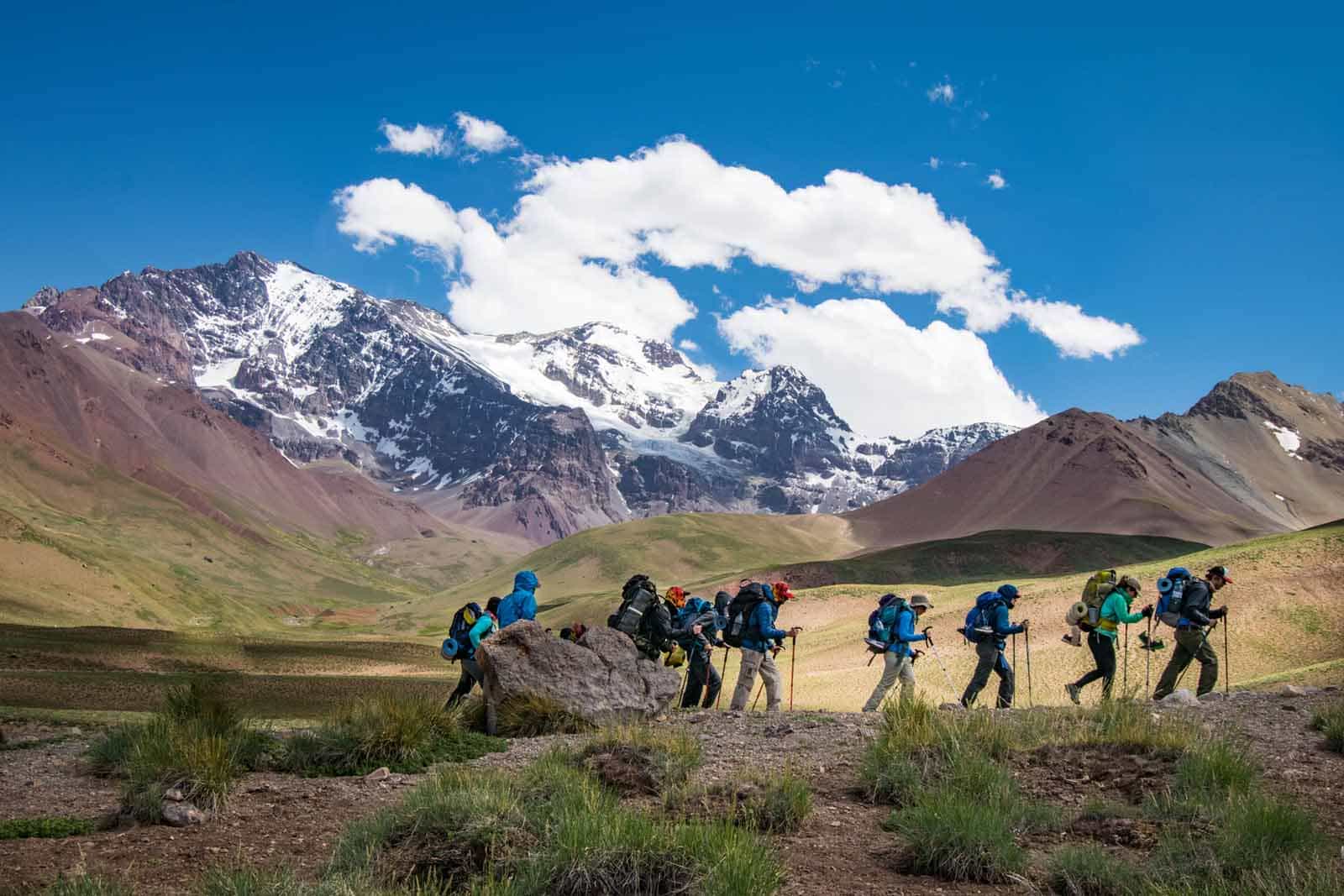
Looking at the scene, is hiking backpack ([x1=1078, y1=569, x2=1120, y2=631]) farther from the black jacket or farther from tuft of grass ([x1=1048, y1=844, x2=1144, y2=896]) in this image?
tuft of grass ([x1=1048, y1=844, x2=1144, y2=896])

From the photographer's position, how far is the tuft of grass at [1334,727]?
494 inches

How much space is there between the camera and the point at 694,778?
10.9 metres

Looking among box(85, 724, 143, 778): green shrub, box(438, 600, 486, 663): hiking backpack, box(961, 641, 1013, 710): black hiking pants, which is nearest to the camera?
box(85, 724, 143, 778): green shrub

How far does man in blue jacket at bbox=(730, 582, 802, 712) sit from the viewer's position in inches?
712

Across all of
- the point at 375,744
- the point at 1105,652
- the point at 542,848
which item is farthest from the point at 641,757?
the point at 1105,652

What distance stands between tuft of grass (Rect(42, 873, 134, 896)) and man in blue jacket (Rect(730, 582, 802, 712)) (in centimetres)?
1153

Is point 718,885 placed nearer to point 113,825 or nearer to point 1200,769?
point 1200,769

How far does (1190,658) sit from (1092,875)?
476 inches

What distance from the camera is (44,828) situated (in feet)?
32.3

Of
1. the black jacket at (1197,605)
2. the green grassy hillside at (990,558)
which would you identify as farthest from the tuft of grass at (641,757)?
the green grassy hillside at (990,558)

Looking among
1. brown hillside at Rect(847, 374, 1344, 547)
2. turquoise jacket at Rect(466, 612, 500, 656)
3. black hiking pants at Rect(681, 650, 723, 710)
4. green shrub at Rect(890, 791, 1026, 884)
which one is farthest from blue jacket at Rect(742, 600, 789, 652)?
brown hillside at Rect(847, 374, 1344, 547)

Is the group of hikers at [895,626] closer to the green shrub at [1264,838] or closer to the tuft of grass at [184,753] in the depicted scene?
the tuft of grass at [184,753]

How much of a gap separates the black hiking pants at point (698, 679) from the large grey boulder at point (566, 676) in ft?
10.7

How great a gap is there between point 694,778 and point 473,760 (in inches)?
122
